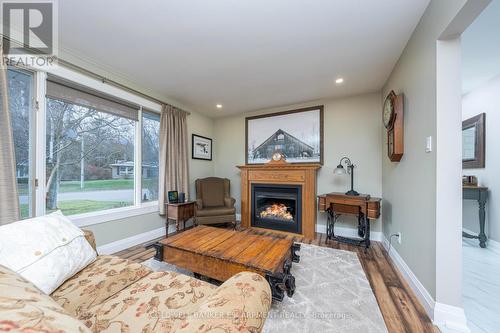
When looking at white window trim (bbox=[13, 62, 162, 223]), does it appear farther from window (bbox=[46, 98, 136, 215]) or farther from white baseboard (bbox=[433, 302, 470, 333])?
white baseboard (bbox=[433, 302, 470, 333])

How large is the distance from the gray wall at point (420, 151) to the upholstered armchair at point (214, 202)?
95.3 inches

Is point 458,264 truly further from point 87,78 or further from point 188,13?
point 87,78

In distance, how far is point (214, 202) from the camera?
12.5 ft

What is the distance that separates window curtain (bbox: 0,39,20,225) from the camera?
1.67 m

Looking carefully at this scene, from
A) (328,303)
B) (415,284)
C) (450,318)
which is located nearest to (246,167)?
(328,303)

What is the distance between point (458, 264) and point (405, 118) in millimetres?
1371

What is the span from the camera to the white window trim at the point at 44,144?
198 cm

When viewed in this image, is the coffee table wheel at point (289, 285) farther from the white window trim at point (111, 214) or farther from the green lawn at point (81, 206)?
the green lawn at point (81, 206)

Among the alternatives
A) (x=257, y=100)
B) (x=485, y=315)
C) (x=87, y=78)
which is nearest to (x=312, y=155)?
(x=257, y=100)

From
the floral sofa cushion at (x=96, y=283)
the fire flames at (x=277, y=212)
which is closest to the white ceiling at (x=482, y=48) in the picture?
the fire flames at (x=277, y=212)

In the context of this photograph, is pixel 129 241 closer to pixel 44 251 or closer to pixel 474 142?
pixel 44 251

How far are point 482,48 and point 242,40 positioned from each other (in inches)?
101

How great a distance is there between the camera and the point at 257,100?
3.52 meters

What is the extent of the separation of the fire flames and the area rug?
1227mm
